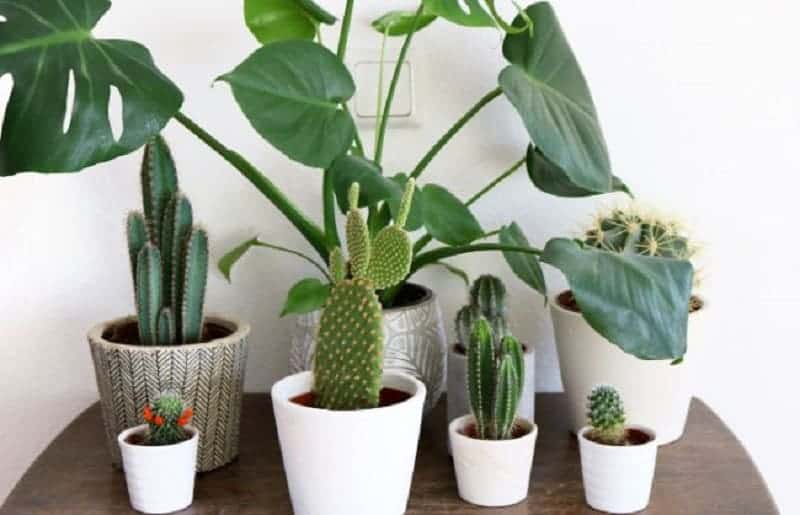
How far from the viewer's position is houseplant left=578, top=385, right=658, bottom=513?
1.00 meters

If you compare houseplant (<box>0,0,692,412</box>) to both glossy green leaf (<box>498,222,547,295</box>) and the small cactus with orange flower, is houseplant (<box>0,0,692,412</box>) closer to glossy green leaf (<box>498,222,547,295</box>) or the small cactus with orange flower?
glossy green leaf (<box>498,222,547,295</box>)

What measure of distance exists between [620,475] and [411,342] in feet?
0.99

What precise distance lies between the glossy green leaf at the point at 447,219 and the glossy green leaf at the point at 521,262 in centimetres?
8

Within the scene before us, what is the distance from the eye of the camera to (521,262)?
1.18 metres

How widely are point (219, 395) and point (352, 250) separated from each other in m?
0.30

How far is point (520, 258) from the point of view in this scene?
1181 mm

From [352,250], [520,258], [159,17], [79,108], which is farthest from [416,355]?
[159,17]

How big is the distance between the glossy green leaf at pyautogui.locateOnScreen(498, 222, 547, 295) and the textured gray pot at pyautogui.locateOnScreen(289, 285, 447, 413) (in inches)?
4.5

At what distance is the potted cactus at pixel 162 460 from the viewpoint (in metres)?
1.01

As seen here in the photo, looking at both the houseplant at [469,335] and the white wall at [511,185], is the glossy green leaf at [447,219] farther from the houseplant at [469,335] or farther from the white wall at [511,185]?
the white wall at [511,185]

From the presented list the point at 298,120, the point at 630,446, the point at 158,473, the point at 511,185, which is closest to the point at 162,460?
the point at 158,473

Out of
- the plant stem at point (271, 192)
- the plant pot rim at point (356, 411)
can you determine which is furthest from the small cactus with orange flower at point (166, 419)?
the plant stem at point (271, 192)

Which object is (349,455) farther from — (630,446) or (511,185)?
(511,185)

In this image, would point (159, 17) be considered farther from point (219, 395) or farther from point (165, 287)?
point (219, 395)
